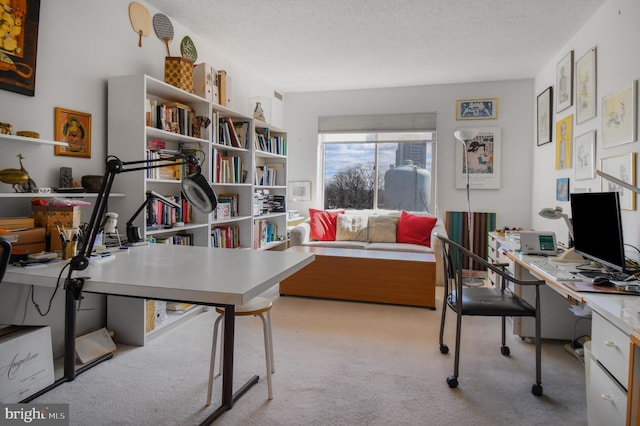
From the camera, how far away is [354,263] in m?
3.75

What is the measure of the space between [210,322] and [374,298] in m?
1.53

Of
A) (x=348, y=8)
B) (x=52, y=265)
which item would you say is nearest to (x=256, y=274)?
(x=52, y=265)

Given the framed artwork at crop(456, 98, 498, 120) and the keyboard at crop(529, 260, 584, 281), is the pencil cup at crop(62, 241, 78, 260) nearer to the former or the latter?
the keyboard at crop(529, 260, 584, 281)

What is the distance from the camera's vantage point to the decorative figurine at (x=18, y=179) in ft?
6.63

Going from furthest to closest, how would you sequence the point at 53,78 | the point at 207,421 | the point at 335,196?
1. the point at 335,196
2. the point at 53,78
3. the point at 207,421

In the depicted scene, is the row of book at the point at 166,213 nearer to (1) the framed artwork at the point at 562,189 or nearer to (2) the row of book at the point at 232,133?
(2) the row of book at the point at 232,133

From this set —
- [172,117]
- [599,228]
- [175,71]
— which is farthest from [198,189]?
[599,228]

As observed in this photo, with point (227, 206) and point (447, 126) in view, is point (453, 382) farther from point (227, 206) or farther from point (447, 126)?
Result: point (447, 126)

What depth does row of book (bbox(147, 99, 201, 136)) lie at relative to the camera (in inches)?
114

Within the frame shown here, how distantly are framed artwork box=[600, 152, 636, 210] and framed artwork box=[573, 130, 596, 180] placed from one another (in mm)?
219

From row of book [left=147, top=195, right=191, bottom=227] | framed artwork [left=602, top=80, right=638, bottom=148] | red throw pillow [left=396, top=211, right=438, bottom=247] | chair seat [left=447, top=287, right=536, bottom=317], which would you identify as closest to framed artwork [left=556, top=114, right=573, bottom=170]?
framed artwork [left=602, top=80, right=638, bottom=148]

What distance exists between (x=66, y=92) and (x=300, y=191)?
3647 mm

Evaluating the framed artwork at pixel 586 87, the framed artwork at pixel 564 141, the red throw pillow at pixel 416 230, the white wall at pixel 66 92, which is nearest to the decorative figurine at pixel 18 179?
the white wall at pixel 66 92

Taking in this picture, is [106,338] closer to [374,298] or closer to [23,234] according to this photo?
[23,234]
